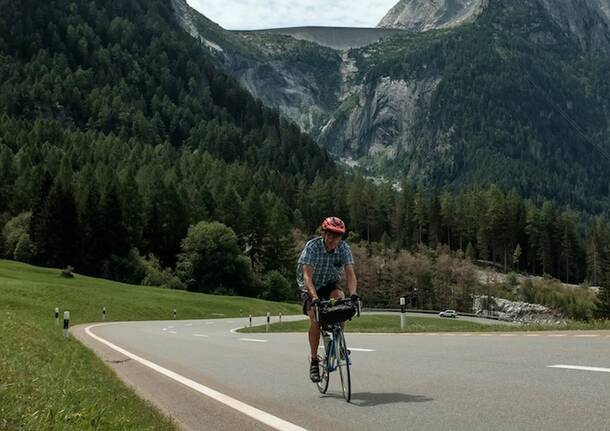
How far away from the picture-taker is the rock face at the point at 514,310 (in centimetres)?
10761

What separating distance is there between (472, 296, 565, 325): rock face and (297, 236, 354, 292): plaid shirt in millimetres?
99671

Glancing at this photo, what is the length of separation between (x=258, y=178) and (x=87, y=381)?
529 feet

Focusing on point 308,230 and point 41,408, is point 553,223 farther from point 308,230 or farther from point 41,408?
point 41,408

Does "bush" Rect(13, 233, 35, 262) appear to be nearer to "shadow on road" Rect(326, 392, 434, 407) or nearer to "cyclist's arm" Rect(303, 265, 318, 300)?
"cyclist's arm" Rect(303, 265, 318, 300)

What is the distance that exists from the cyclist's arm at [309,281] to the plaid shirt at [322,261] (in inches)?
3.3

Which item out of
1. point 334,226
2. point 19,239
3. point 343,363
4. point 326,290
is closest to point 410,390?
point 343,363

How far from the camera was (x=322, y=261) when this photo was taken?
1003cm

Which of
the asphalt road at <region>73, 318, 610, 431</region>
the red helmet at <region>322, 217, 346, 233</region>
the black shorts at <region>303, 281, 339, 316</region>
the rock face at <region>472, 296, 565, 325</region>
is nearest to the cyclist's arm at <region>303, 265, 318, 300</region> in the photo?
the black shorts at <region>303, 281, 339, 316</region>

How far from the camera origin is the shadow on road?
348 inches

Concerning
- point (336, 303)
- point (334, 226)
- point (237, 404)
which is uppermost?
point (334, 226)

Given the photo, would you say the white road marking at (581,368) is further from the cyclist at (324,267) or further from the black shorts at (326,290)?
the black shorts at (326,290)

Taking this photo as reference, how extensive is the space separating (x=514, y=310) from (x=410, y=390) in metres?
108

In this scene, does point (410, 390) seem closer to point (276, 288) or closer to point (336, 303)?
point (336, 303)

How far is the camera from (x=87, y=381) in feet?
37.4
